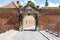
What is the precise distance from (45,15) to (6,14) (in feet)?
21.8

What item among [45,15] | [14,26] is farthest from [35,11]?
[14,26]

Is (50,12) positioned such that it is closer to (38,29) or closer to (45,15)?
(45,15)

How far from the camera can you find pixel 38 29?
36.6 meters

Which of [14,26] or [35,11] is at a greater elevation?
[35,11]

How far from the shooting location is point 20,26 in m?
36.8

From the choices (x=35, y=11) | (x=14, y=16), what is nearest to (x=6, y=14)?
(x=14, y=16)

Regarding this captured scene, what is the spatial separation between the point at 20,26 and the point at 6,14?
10.3 ft

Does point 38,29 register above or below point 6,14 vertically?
below

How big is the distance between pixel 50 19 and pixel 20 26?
5.26m

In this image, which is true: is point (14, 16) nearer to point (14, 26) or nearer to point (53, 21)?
point (14, 26)

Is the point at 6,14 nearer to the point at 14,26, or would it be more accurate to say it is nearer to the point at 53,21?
the point at 14,26

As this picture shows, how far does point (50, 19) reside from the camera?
36.7 meters

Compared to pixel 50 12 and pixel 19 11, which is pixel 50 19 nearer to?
pixel 50 12

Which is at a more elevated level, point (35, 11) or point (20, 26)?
point (35, 11)
